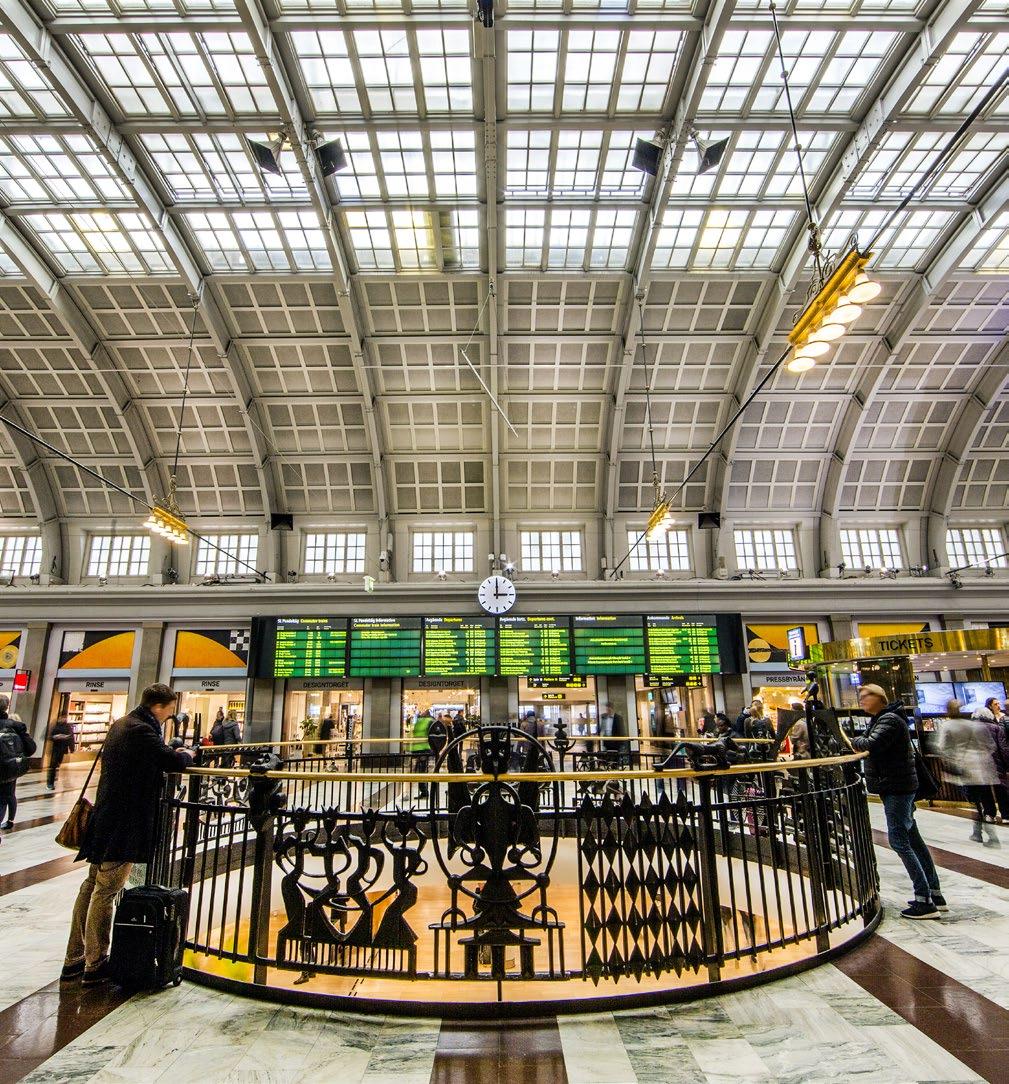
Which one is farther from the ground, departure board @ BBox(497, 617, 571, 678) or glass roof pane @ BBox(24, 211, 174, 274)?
glass roof pane @ BBox(24, 211, 174, 274)

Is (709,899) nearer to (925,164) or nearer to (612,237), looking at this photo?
(612,237)

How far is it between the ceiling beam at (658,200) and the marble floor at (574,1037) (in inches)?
511

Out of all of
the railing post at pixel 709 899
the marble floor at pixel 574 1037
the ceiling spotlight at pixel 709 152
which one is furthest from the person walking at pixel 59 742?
the ceiling spotlight at pixel 709 152

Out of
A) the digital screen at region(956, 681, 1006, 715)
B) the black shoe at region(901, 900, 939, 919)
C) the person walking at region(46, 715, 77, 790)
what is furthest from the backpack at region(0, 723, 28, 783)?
the digital screen at region(956, 681, 1006, 715)

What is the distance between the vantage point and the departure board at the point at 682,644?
16906mm

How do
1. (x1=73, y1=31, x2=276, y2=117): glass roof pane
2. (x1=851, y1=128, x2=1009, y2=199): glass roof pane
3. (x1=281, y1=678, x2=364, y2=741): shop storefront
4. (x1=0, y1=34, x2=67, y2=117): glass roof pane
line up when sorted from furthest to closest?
(x1=281, y1=678, x2=364, y2=741): shop storefront, (x1=851, y1=128, x2=1009, y2=199): glass roof pane, (x1=0, y1=34, x2=67, y2=117): glass roof pane, (x1=73, y1=31, x2=276, y2=117): glass roof pane

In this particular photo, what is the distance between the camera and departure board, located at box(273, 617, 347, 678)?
1697 cm

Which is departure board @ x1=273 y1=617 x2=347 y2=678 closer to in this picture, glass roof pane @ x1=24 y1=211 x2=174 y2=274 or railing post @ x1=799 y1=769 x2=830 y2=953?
glass roof pane @ x1=24 y1=211 x2=174 y2=274

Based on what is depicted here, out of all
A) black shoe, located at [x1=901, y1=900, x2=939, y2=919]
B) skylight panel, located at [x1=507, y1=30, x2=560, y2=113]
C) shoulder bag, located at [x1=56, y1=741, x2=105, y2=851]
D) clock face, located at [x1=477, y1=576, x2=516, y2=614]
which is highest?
skylight panel, located at [x1=507, y1=30, x2=560, y2=113]

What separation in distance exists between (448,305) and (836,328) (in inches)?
471

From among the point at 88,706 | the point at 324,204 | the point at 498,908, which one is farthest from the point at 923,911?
the point at 88,706

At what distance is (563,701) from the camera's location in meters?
17.3

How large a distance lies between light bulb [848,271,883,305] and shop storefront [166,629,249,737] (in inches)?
680

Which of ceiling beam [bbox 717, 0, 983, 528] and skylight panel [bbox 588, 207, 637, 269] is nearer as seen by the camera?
ceiling beam [bbox 717, 0, 983, 528]
